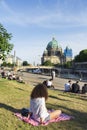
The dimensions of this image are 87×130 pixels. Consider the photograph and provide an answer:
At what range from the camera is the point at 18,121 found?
9102 mm

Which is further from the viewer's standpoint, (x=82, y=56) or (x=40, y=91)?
(x=82, y=56)

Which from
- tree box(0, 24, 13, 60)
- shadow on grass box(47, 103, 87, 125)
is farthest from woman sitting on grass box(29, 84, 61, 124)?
tree box(0, 24, 13, 60)

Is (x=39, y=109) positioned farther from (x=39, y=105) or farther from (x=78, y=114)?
(x=78, y=114)

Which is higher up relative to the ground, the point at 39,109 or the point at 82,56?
the point at 82,56

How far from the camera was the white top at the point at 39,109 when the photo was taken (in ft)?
29.4

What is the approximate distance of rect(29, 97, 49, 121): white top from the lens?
8.96 m

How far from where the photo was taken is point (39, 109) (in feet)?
29.6

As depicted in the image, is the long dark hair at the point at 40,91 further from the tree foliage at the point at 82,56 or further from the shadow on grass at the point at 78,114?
the tree foliage at the point at 82,56

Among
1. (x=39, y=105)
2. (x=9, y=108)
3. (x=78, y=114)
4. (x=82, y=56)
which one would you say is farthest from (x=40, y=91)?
(x=82, y=56)

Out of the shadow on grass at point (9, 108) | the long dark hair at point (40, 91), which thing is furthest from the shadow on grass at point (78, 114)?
the shadow on grass at point (9, 108)

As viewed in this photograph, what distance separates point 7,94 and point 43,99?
5.34 m

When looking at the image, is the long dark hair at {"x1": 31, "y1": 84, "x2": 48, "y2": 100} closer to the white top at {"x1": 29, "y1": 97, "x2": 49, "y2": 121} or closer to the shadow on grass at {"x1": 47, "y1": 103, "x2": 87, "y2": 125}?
the white top at {"x1": 29, "y1": 97, "x2": 49, "y2": 121}

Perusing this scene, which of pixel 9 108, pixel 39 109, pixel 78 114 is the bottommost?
pixel 78 114

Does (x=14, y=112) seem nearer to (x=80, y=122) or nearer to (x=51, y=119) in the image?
(x=51, y=119)
